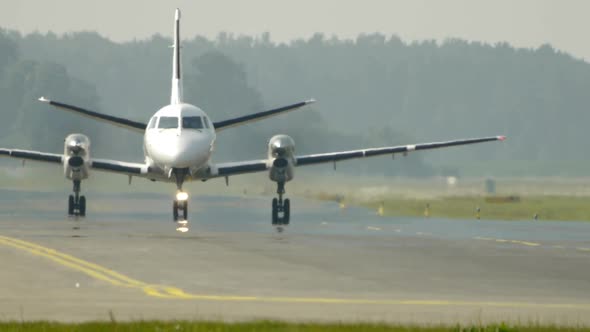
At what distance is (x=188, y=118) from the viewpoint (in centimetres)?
4244

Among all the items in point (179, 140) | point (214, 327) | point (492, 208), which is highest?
point (179, 140)

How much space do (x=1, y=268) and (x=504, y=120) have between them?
176m

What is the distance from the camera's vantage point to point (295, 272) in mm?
23531

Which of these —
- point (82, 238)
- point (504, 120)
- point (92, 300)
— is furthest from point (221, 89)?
point (92, 300)

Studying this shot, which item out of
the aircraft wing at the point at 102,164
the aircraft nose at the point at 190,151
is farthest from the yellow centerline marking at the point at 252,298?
the aircraft wing at the point at 102,164

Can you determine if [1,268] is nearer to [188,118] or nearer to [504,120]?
[188,118]

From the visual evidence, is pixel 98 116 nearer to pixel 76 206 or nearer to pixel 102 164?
pixel 102 164

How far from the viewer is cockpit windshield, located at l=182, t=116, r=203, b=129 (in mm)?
42219

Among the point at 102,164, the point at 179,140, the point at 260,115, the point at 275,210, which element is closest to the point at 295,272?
the point at 179,140

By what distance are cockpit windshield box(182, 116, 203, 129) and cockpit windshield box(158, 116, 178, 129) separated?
0.82 feet

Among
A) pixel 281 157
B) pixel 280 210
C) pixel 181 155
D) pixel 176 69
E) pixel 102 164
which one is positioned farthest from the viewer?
pixel 176 69

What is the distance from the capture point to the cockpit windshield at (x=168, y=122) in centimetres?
4225

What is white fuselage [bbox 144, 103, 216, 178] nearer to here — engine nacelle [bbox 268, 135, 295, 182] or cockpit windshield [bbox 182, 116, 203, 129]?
cockpit windshield [bbox 182, 116, 203, 129]

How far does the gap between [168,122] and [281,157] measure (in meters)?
3.72
